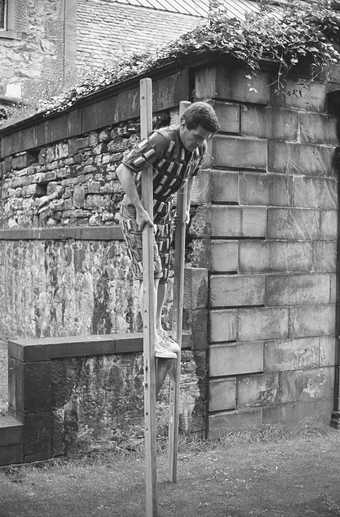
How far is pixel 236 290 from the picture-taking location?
707cm

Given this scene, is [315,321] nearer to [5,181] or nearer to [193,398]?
[193,398]

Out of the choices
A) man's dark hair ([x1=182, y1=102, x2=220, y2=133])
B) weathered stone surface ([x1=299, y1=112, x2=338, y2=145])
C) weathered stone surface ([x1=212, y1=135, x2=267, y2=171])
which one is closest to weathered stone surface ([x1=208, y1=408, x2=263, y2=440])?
weathered stone surface ([x1=212, y1=135, x2=267, y2=171])

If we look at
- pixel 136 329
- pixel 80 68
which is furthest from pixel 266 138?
pixel 80 68

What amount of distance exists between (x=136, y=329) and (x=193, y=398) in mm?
1442

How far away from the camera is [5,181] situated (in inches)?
487

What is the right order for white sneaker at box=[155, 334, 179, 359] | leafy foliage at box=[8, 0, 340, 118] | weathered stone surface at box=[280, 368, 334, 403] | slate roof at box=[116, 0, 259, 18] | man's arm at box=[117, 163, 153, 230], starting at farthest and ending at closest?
slate roof at box=[116, 0, 259, 18], weathered stone surface at box=[280, 368, 334, 403], leafy foliage at box=[8, 0, 340, 118], white sneaker at box=[155, 334, 179, 359], man's arm at box=[117, 163, 153, 230]

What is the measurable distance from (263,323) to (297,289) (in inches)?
20.9

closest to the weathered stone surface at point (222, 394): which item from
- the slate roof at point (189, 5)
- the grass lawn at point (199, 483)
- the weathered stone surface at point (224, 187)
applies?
the grass lawn at point (199, 483)

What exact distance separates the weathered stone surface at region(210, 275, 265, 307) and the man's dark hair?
7.60 ft

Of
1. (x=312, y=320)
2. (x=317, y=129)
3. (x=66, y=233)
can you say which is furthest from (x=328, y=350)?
(x=66, y=233)

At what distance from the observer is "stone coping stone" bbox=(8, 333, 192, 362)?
19.5 ft

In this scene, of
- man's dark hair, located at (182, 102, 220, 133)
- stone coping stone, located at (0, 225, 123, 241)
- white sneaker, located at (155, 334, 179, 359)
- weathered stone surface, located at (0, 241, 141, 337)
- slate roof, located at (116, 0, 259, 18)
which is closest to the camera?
man's dark hair, located at (182, 102, 220, 133)

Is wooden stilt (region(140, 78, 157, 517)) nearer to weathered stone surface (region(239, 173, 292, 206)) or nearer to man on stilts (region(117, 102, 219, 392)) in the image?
man on stilts (region(117, 102, 219, 392))

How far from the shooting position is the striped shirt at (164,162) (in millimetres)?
4891
